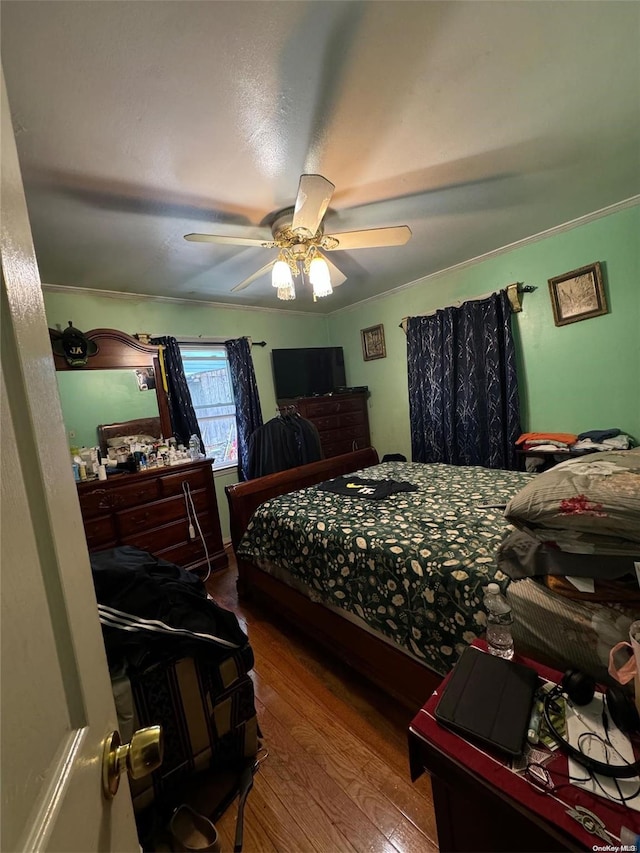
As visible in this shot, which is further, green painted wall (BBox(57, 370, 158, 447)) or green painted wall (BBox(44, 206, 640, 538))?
green painted wall (BBox(57, 370, 158, 447))

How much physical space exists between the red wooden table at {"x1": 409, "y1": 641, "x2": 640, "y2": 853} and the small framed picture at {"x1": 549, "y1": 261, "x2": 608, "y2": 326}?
278cm

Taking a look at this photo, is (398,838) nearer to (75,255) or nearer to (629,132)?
(629,132)

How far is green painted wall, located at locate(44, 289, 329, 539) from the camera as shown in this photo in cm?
283

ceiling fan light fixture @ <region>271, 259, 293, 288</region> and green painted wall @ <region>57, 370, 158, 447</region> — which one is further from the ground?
ceiling fan light fixture @ <region>271, 259, 293, 288</region>

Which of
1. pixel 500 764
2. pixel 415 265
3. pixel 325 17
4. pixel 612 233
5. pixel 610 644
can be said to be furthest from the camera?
pixel 415 265

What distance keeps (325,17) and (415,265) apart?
233 cm

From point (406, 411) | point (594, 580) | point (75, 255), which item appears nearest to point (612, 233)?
point (406, 411)

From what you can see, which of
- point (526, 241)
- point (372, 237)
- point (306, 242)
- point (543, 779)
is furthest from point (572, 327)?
point (543, 779)

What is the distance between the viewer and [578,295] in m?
2.70

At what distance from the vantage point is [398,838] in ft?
3.56

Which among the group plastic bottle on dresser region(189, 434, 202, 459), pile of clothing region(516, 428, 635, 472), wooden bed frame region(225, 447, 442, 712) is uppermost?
plastic bottle on dresser region(189, 434, 202, 459)

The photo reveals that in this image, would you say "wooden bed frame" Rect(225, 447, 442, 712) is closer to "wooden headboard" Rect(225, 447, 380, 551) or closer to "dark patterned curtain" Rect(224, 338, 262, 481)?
"wooden headboard" Rect(225, 447, 380, 551)

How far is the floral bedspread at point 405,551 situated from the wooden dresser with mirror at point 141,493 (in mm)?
843

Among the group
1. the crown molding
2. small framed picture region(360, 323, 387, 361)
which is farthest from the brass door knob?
small framed picture region(360, 323, 387, 361)
